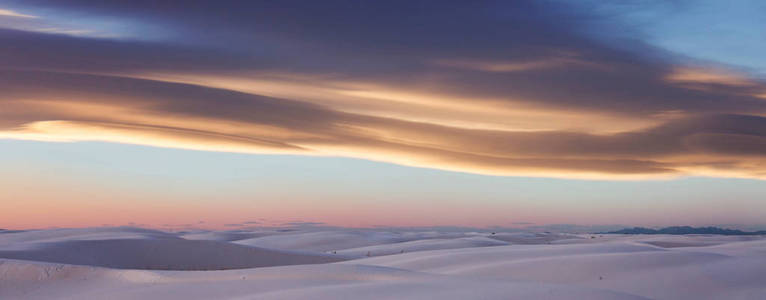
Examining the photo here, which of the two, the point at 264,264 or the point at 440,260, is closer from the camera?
the point at 440,260

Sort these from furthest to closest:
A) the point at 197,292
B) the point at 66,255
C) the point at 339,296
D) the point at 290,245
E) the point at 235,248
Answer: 1. the point at 290,245
2. the point at 235,248
3. the point at 66,255
4. the point at 197,292
5. the point at 339,296

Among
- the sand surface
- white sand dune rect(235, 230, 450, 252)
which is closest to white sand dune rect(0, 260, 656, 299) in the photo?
the sand surface

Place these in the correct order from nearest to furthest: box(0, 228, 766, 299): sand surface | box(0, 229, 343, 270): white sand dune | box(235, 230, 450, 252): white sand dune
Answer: box(0, 228, 766, 299): sand surface < box(0, 229, 343, 270): white sand dune < box(235, 230, 450, 252): white sand dune

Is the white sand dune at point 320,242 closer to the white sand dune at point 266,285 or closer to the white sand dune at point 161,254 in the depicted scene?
the white sand dune at point 161,254

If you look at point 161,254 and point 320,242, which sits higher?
point 320,242

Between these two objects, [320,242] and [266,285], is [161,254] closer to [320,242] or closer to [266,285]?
[266,285]

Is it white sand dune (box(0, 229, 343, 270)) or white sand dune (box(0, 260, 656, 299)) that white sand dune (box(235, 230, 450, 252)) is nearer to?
white sand dune (box(0, 229, 343, 270))

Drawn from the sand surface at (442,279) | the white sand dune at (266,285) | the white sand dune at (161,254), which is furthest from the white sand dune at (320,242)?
the white sand dune at (266,285)

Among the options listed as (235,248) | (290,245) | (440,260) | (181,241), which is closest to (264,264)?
(235,248)

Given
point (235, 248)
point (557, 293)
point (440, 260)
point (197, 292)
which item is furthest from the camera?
point (235, 248)

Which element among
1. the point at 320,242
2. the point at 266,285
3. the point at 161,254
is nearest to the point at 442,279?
the point at 266,285

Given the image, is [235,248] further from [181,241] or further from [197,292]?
[197,292]
